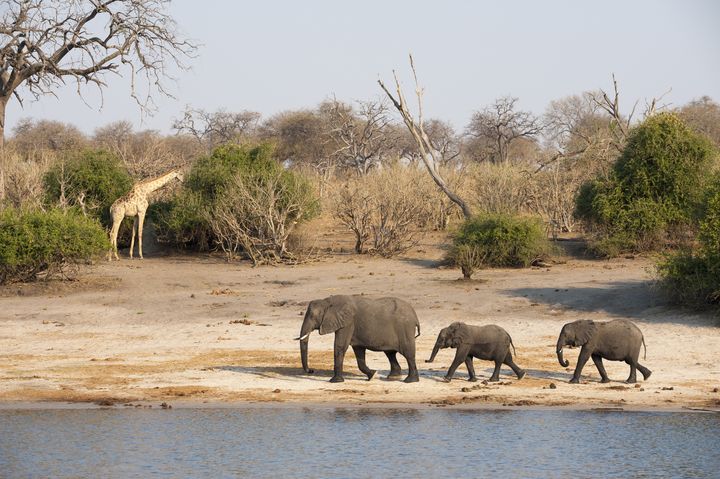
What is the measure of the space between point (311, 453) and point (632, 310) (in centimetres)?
867

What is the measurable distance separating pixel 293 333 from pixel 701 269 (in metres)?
6.21

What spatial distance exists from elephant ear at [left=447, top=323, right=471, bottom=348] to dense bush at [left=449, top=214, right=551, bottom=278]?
973cm

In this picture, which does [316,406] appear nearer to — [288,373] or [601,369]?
[288,373]

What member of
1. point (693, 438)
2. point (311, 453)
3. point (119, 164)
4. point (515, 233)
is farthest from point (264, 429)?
point (119, 164)

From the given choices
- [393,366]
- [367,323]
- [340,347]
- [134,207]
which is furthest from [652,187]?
[340,347]

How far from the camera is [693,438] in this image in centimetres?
1095

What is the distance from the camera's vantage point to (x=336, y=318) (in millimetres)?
13078

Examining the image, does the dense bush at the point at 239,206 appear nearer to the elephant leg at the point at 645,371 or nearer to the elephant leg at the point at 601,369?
the elephant leg at the point at 601,369

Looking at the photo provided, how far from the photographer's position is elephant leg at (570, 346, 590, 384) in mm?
13097

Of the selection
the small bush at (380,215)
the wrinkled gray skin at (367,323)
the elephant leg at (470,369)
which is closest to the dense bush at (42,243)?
the small bush at (380,215)

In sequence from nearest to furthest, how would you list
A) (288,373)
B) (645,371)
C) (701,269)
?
(645,371) < (288,373) < (701,269)

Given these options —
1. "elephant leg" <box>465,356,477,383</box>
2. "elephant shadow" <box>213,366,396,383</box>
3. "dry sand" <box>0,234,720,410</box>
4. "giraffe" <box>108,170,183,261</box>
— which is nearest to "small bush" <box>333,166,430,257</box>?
"dry sand" <box>0,234,720,410</box>

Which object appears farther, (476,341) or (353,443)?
(476,341)

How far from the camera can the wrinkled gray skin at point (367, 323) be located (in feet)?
43.0
